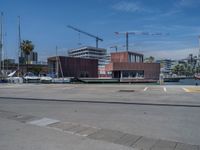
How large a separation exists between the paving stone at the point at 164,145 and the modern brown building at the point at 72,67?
88.0 metres

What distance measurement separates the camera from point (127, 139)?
7.48 meters

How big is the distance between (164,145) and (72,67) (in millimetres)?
93456

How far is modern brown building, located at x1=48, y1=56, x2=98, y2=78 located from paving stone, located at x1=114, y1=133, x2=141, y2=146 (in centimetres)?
8716

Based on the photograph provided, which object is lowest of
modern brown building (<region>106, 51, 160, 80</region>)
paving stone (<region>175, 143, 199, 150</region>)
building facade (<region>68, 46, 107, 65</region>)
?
paving stone (<region>175, 143, 199, 150</region>)

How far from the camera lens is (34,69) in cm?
13988

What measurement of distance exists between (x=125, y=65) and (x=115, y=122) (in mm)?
103210

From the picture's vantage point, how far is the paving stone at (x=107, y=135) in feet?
24.8

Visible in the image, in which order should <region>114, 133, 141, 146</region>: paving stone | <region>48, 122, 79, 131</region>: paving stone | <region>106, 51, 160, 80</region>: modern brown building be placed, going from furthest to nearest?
<region>106, 51, 160, 80</region>: modern brown building, <region>48, 122, 79, 131</region>: paving stone, <region>114, 133, 141, 146</region>: paving stone

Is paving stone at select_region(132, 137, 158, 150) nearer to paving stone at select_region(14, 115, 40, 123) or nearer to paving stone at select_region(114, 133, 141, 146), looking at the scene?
paving stone at select_region(114, 133, 141, 146)

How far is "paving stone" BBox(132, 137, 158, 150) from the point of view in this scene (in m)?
6.69

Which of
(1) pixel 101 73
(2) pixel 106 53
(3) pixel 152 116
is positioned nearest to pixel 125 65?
(1) pixel 101 73

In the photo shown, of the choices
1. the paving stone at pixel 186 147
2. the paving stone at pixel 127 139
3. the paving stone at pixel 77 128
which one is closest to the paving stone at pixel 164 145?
the paving stone at pixel 186 147

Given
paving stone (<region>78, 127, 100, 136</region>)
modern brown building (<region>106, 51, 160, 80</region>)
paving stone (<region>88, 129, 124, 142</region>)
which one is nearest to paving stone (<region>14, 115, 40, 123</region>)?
paving stone (<region>78, 127, 100, 136</region>)

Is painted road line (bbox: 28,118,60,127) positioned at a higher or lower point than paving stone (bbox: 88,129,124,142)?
lower
